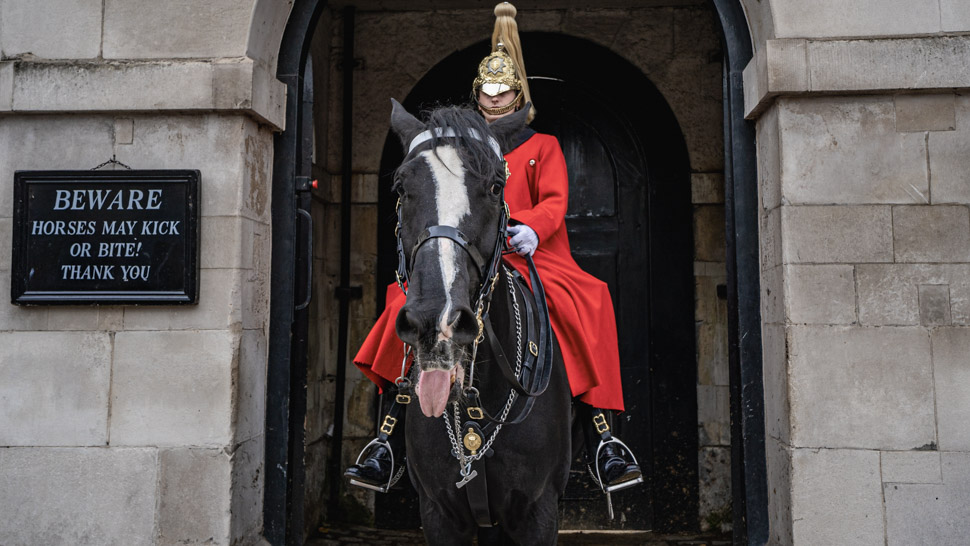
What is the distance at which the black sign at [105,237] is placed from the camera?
3721mm

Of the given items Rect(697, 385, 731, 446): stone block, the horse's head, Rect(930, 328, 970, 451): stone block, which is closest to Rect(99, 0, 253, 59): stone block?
the horse's head

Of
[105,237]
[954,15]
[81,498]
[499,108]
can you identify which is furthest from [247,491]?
[954,15]

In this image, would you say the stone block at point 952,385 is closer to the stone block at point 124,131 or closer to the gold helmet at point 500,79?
the gold helmet at point 500,79

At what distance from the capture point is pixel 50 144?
386 centimetres

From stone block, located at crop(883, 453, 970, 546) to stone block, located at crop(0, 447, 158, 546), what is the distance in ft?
11.2

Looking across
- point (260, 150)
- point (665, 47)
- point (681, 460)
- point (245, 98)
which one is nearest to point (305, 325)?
point (260, 150)

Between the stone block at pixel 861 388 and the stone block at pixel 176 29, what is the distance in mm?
3083

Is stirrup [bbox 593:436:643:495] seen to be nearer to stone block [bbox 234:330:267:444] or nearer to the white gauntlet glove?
the white gauntlet glove

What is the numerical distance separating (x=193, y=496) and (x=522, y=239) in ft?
6.59

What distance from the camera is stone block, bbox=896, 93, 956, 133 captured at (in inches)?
139

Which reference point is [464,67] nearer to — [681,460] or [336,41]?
[336,41]

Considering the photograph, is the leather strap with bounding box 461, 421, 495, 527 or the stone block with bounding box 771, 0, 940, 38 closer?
the leather strap with bounding box 461, 421, 495, 527

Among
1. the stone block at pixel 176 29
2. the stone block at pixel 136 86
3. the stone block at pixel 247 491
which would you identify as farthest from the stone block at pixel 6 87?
the stone block at pixel 247 491

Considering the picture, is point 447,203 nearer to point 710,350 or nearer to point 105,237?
point 105,237
